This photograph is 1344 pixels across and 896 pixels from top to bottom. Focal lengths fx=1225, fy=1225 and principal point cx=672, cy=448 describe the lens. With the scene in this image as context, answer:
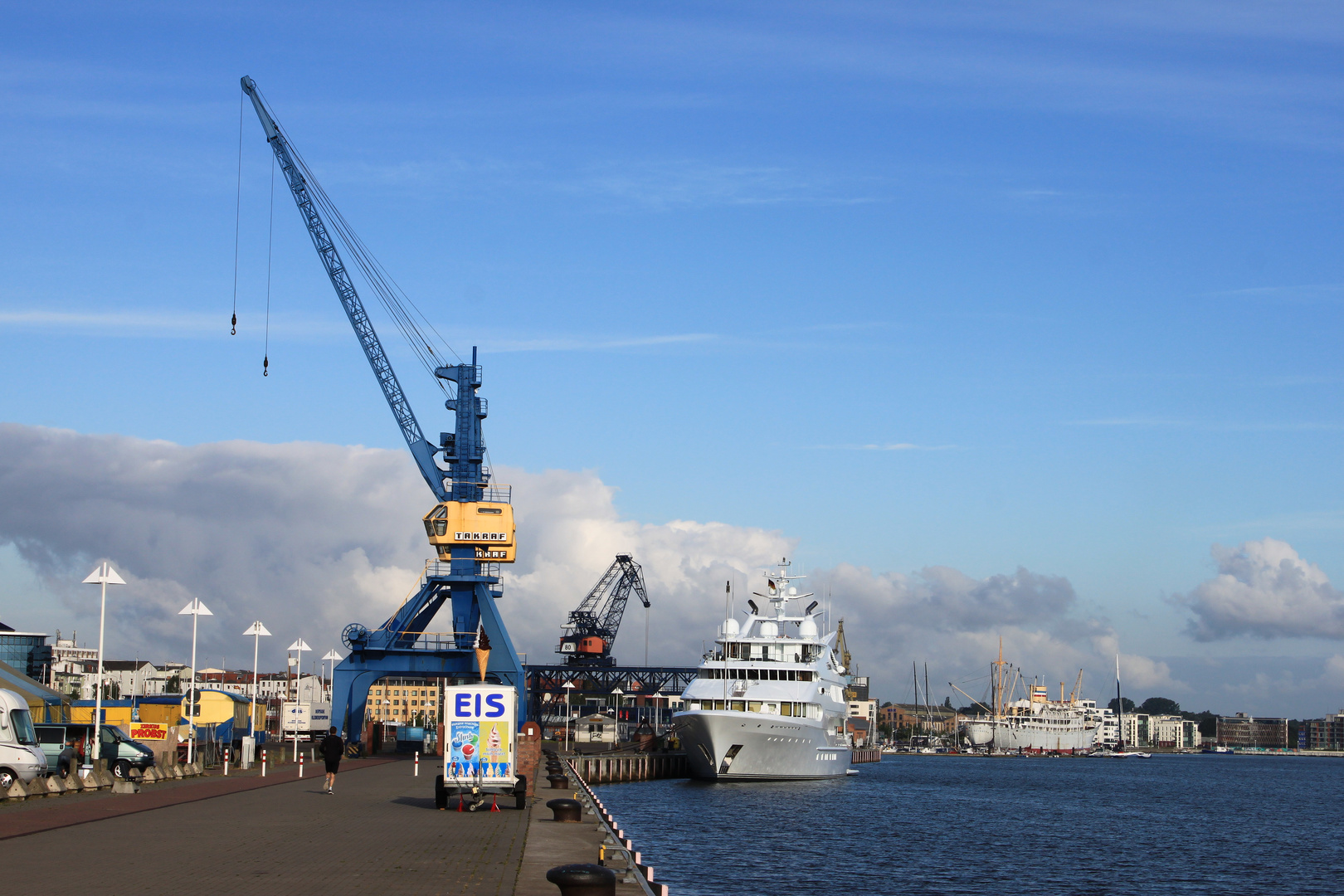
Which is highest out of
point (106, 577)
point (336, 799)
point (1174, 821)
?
point (106, 577)

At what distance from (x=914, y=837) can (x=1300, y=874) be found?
560 inches

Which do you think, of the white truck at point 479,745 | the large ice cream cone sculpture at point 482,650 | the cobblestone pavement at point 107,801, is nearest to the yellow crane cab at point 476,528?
the large ice cream cone sculpture at point 482,650

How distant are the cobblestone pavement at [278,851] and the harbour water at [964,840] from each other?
30.1 ft

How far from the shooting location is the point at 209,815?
2955 cm

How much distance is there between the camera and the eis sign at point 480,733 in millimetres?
30406

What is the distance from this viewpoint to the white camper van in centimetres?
3180

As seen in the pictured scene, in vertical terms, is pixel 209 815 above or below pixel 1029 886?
above

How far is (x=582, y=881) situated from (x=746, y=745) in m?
59.0

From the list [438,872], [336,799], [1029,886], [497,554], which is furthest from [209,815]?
[497,554]

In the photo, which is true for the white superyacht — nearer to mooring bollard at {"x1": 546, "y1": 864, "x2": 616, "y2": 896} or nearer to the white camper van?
the white camper van

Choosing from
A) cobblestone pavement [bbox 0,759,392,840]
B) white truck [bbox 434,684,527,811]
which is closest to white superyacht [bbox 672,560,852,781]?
cobblestone pavement [bbox 0,759,392,840]

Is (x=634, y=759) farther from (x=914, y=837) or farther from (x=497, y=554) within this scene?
(x=914, y=837)

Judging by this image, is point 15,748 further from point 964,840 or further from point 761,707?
point 761,707

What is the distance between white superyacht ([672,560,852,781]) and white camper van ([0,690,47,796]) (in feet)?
138
